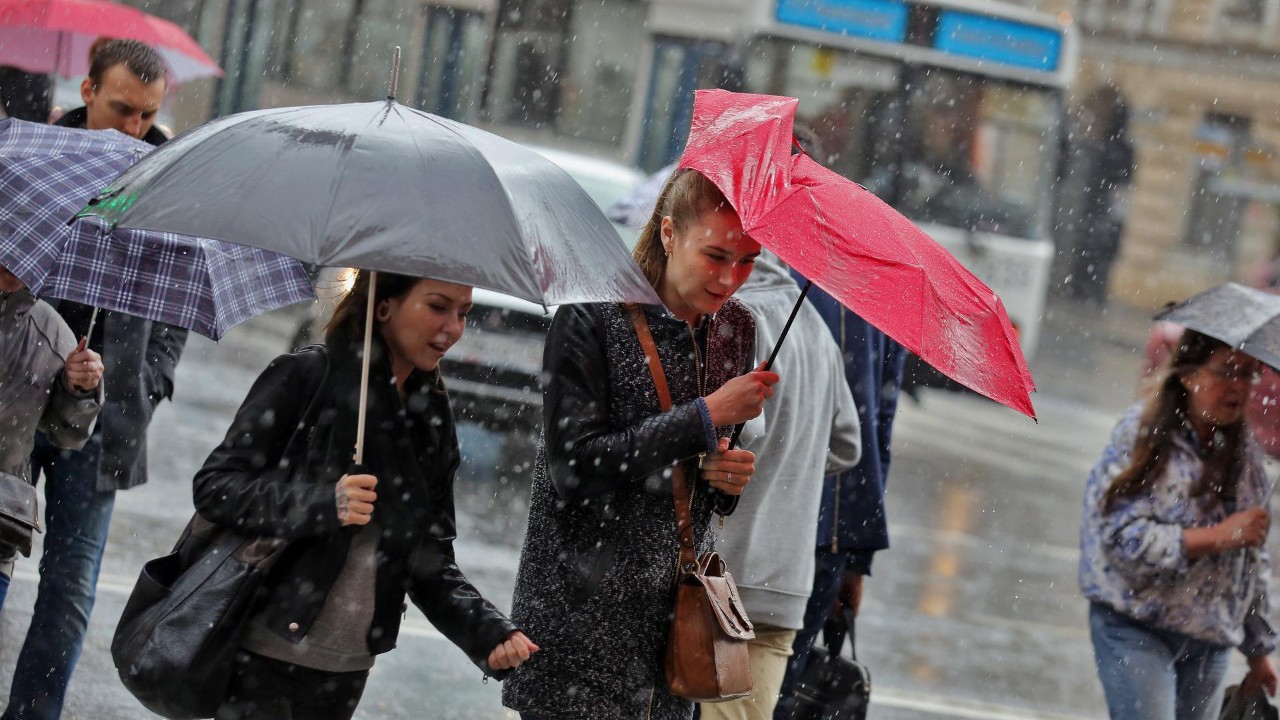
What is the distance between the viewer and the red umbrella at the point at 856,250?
10.0 ft

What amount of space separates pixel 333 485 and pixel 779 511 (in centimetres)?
147

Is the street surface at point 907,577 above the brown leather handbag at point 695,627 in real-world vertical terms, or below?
below

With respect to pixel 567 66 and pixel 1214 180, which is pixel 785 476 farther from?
pixel 1214 180

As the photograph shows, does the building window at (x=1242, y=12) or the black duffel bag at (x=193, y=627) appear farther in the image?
the building window at (x=1242, y=12)

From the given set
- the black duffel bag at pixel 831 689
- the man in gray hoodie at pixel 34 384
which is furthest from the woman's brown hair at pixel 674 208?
the black duffel bag at pixel 831 689

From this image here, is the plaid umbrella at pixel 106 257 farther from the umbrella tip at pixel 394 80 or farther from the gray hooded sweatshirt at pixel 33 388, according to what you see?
the umbrella tip at pixel 394 80

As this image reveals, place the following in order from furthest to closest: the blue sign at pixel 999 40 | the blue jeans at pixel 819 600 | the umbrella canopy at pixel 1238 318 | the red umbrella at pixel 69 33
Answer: the blue sign at pixel 999 40
the red umbrella at pixel 69 33
the blue jeans at pixel 819 600
the umbrella canopy at pixel 1238 318

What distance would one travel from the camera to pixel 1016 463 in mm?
15055

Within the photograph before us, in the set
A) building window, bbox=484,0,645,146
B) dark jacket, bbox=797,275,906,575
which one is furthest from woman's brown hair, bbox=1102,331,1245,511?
building window, bbox=484,0,645,146

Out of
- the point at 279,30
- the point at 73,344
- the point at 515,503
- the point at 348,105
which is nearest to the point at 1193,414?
the point at 348,105

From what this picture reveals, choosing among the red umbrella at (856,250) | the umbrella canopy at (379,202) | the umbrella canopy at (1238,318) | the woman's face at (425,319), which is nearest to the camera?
the umbrella canopy at (379,202)

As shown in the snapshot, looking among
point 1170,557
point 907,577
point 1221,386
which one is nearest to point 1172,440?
point 1221,386

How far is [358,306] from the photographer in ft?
10.9

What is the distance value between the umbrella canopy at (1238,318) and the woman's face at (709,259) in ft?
6.33
